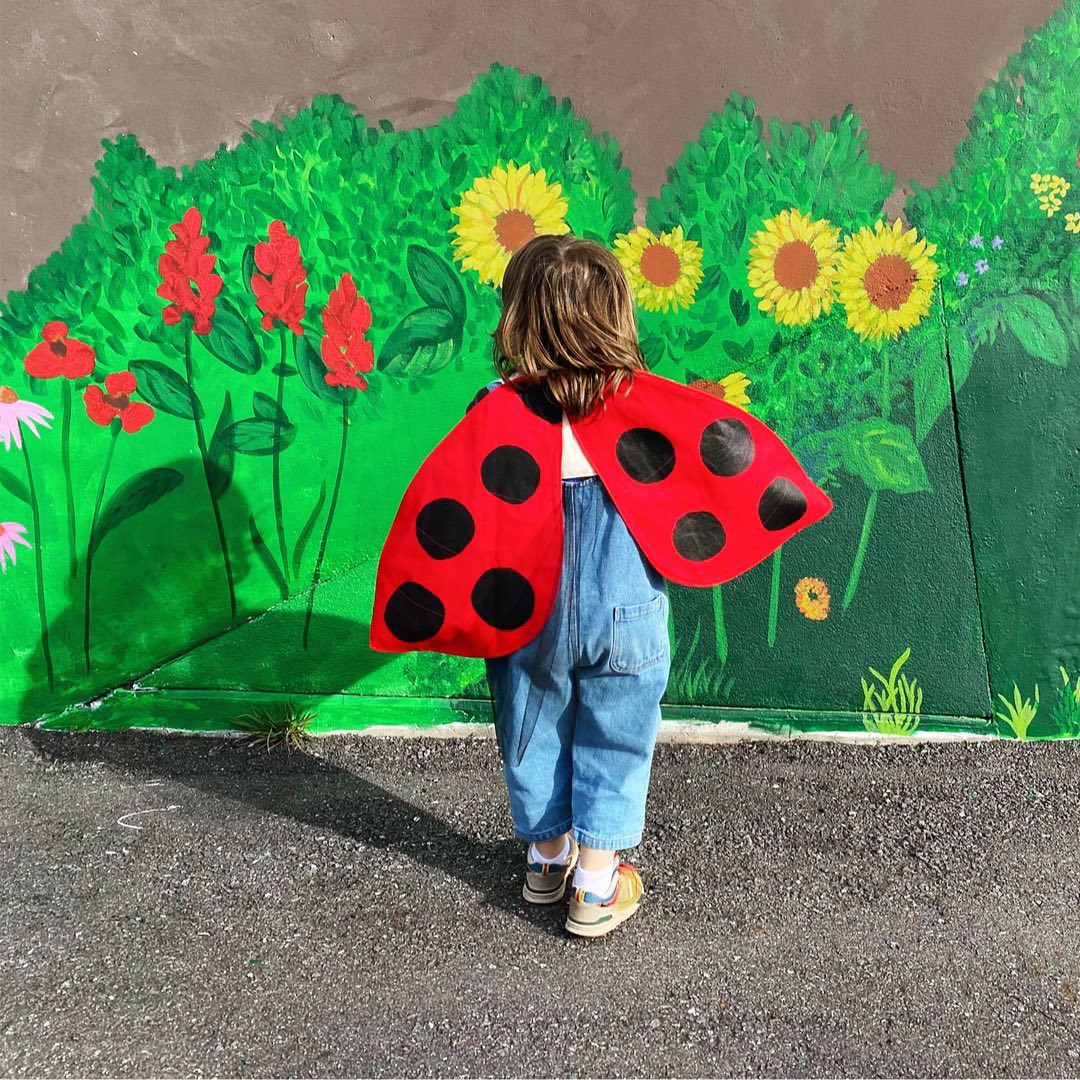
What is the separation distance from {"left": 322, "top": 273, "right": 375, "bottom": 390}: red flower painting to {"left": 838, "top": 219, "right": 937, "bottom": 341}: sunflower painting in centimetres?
145

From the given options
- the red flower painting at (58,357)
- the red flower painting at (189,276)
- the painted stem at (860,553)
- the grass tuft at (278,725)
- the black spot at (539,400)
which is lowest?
the grass tuft at (278,725)

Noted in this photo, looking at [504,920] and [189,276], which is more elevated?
[189,276]

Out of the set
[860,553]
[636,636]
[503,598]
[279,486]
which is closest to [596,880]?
[636,636]

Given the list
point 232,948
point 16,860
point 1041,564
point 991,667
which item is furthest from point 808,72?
point 16,860

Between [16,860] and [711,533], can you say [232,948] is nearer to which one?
[16,860]

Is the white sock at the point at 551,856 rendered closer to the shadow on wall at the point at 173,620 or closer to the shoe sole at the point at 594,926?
the shoe sole at the point at 594,926

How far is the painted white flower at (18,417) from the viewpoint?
327 centimetres

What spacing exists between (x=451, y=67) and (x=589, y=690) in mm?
1921

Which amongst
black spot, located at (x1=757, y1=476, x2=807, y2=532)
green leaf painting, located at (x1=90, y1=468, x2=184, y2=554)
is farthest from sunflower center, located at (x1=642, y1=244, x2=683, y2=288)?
green leaf painting, located at (x1=90, y1=468, x2=184, y2=554)

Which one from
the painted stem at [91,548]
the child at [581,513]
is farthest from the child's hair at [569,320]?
the painted stem at [91,548]

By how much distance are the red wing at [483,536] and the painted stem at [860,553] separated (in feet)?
4.44

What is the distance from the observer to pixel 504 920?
2.41m

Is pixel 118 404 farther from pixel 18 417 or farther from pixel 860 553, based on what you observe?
pixel 860 553

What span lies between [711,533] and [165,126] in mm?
2140
